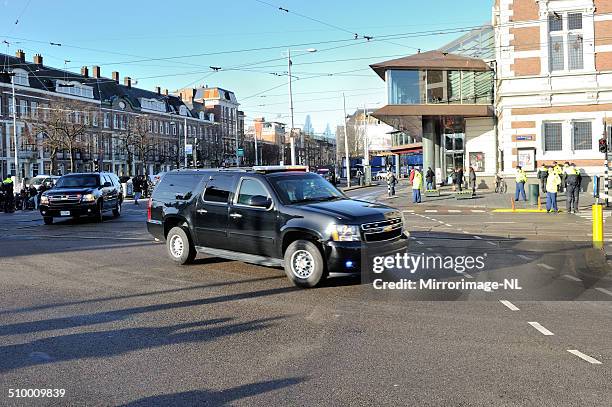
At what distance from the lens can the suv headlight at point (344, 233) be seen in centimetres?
802

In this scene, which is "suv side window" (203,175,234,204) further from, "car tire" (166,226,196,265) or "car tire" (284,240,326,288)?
"car tire" (284,240,326,288)

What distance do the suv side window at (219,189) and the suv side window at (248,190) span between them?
28cm

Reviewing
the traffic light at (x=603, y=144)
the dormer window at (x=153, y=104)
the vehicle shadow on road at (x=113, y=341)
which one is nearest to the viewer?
the vehicle shadow on road at (x=113, y=341)

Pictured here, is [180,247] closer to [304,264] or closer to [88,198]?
[304,264]

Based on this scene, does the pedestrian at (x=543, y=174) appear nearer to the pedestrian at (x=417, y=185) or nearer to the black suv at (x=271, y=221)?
the pedestrian at (x=417, y=185)

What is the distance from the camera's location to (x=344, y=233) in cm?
802

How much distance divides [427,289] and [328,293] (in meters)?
1.46

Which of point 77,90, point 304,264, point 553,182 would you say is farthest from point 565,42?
point 77,90

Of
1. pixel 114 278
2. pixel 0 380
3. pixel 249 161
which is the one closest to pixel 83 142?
pixel 249 161

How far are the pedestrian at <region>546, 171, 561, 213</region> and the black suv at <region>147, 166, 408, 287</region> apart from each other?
13948 mm

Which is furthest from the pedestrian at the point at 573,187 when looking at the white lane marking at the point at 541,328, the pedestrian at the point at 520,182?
the white lane marking at the point at 541,328

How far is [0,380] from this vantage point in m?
4.75

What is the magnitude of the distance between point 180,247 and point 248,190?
6.69 ft

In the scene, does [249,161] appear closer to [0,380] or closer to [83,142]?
[83,142]
